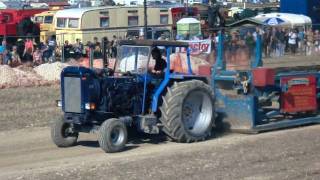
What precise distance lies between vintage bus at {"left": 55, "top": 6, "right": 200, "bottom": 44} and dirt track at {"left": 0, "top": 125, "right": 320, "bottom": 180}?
19.8 meters

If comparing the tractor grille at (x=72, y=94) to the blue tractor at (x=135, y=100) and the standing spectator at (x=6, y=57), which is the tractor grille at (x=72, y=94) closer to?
the blue tractor at (x=135, y=100)

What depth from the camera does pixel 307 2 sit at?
140 ft

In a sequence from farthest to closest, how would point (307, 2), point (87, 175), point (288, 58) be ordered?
point (307, 2)
point (288, 58)
point (87, 175)

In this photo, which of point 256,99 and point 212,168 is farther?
point 256,99

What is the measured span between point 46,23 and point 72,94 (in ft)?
85.8

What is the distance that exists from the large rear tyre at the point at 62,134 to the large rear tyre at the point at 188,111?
152 centimetres

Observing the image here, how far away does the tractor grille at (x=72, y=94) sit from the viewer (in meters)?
11.7

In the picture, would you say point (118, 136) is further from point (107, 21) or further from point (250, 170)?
point (107, 21)

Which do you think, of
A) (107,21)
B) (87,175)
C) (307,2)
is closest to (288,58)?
(87,175)

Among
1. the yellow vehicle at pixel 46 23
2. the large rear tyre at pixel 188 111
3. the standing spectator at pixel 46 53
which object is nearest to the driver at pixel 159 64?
the large rear tyre at pixel 188 111

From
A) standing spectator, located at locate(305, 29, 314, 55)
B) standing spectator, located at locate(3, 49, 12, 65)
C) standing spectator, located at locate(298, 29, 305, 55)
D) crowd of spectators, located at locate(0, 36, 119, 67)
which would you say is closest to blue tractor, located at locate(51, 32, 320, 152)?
standing spectator, located at locate(298, 29, 305, 55)

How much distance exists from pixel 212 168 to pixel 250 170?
505mm

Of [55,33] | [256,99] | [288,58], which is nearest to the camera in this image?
[256,99]

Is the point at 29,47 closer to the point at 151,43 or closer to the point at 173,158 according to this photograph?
the point at 151,43
